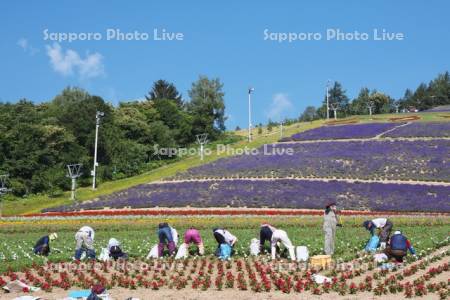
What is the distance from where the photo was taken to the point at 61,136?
213ft

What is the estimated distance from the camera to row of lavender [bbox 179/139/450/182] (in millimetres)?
46719

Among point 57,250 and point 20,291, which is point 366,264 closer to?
point 20,291

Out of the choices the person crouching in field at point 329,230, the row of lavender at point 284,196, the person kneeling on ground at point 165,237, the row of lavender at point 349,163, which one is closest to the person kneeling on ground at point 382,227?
the person crouching in field at point 329,230

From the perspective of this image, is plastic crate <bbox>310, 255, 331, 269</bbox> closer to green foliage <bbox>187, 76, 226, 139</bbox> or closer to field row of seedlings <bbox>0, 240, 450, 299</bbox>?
field row of seedlings <bbox>0, 240, 450, 299</bbox>

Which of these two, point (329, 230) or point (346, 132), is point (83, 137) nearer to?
point (346, 132)

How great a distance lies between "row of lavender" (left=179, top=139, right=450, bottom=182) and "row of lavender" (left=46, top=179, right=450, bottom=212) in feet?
10.6

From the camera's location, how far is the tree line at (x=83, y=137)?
6047 cm

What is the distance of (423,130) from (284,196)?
28.4 metres

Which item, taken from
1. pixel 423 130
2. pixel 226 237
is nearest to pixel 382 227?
pixel 226 237

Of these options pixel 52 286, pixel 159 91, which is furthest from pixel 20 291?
pixel 159 91

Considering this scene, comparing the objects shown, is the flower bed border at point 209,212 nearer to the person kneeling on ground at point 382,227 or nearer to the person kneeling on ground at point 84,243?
the person kneeling on ground at point 382,227

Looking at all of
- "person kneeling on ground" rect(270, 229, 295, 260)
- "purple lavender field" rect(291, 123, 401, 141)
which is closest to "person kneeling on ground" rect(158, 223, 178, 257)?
"person kneeling on ground" rect(270, 229, 295, 260)

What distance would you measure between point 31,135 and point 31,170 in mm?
3892

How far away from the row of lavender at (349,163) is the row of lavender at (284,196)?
323 cm
